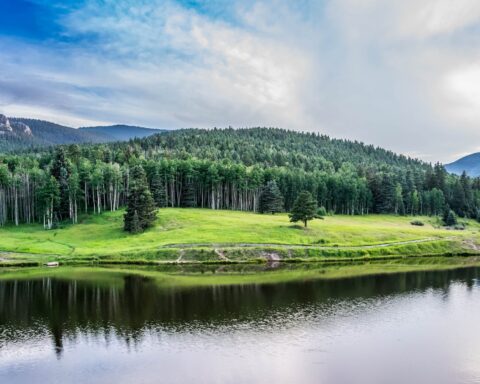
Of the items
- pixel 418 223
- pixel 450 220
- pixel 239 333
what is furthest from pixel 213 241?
pixel 450 220

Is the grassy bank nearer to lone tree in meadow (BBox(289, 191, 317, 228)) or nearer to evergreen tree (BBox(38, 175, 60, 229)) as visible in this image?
lone tree in meadow (BBox(289, 191, 317, 228))

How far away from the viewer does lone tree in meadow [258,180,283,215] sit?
483ft

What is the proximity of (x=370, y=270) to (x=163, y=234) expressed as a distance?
160ft

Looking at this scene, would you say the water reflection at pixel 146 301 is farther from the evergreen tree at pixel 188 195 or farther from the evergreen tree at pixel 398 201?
the evergreen tree at pixel 398 201

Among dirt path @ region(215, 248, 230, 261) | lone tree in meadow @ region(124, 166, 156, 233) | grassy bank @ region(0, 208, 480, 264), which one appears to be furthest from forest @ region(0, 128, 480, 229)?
dirt path @ region(215, 248, 230, 261)

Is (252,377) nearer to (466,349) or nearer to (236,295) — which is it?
(466,349)

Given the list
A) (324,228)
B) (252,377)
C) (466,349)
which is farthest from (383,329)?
(324,228)

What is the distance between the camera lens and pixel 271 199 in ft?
484

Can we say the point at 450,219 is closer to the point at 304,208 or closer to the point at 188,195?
the point at 304,208

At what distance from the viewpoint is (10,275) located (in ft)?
255

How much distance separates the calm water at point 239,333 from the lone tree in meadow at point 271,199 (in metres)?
77.8

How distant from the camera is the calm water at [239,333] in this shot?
121 feet

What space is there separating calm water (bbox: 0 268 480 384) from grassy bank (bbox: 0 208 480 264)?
74.0 feet

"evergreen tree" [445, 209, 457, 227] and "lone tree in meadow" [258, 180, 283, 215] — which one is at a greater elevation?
"lone tree in meadow" [258, 180, 283, 215]
